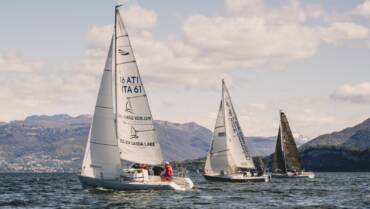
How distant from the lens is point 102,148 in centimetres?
6600

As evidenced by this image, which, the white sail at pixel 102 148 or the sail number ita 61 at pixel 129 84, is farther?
the sail number ita 61 at pixel 129 84

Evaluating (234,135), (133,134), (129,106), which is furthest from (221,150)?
(129,106)

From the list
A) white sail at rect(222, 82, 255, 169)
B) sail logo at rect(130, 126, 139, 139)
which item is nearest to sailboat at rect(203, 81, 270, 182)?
white sail at rect(222, 82, 255, 169)

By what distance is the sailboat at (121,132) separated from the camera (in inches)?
2598

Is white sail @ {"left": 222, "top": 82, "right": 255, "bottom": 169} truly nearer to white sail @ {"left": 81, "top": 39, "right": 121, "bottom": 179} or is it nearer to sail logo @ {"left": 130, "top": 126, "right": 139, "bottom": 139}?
sail logo @ {"left": 130, "top": 126, "right": 139, "bottom": 139}

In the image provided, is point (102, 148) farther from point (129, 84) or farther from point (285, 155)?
point (285, 155)

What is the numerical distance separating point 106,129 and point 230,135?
45.5 metres

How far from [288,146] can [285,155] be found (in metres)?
2.38

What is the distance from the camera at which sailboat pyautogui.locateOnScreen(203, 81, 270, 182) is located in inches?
4242

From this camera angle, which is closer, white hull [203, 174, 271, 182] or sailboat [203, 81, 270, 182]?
white hull [203, 174, 271, 182]

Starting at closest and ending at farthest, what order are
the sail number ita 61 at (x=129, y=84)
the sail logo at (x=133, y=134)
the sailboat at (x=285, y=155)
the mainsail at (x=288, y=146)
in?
the sail number ita 61 at (x=129, y=84) → the sail logo at (x=133, y=134) → the sailboat at (x=285, y=155) → the mainsail at (x=288, y=146)

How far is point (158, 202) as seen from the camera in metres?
56.7

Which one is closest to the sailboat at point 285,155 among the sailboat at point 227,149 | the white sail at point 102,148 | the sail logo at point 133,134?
the sailboat at point 227,149

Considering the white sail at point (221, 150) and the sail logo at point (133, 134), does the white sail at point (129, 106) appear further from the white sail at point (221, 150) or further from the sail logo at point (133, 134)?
the white sail at point (221, 150)
